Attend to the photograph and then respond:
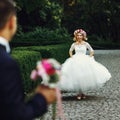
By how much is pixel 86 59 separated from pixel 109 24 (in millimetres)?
43973

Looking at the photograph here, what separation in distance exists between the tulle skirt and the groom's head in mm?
9108

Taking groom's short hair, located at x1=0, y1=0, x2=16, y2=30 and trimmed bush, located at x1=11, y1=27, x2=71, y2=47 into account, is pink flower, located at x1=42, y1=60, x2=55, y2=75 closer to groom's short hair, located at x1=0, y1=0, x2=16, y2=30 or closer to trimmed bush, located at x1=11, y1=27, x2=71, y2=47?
groom's short hair, located at x1=0, y1=0, x2=16, y2=30

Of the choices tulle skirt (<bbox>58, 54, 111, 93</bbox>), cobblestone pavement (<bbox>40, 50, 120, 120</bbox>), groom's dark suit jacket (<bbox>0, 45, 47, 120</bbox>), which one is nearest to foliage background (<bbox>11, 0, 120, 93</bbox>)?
cobblestone pavement (<bbox>40, 50, 120, 120</bbox>)

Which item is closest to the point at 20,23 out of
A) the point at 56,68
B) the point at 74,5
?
the point at 74,5

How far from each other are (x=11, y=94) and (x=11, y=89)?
0.02 metres

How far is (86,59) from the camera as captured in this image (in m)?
12.5

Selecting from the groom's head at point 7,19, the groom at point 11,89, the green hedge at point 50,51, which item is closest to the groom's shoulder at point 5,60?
the groom at point 11,89

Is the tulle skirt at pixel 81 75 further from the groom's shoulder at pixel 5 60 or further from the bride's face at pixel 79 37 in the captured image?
the groom's shoulder at pixel 5 60

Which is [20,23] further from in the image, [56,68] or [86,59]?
[56,68]

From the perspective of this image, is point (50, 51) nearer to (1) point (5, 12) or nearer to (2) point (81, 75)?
(2) point (81, 75)

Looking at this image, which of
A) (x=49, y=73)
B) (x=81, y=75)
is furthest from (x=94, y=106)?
(x=49, y=73)

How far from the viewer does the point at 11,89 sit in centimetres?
248

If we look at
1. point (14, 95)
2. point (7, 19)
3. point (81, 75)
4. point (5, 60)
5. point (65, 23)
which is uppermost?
point (7, 19)

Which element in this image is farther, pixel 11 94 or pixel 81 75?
pixel 81 75
